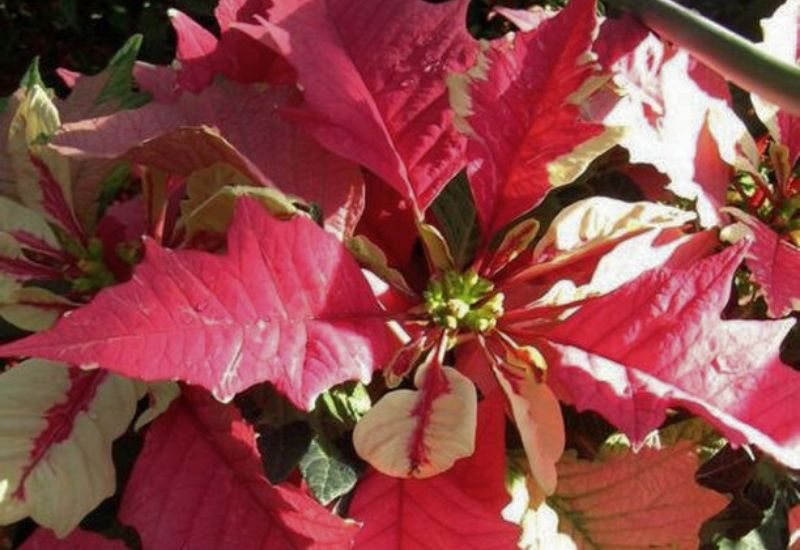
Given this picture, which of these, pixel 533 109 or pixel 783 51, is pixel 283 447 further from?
pixel 783 51

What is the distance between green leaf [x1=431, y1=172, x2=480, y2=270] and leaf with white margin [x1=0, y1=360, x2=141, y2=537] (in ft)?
0.52

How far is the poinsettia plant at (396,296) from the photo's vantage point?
0.44m

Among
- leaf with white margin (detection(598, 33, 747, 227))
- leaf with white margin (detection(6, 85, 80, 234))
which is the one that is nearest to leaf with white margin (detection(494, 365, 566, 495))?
leaf with white margin (detection(598, 33, 747, 227))

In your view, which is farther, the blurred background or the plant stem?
the blurred background

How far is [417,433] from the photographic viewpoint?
0.46 metres

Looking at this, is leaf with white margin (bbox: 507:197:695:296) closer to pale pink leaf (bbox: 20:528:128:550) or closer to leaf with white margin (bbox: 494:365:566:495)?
leaf with white margin (bbox: 494:365:566:495)

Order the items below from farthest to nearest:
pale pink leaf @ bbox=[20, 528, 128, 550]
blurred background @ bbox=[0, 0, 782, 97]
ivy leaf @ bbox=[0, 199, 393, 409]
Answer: blurred background @ bbox=[0, 0, 782, 97]
pale pink leaf @ bbox=[20, 528, 128, 550]
ivy leaf @ bbox=[0, 199, 393, 409]

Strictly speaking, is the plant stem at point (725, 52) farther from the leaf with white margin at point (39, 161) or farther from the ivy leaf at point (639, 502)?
the leaf with white margin at point (39, 161)

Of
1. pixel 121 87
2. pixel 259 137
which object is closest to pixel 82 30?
pixel 121 87

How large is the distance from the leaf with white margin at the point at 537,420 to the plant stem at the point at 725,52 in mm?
152

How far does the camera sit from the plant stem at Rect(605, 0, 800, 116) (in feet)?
1.57

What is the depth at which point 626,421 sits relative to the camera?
1.41 ft

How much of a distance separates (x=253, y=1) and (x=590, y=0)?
163mm

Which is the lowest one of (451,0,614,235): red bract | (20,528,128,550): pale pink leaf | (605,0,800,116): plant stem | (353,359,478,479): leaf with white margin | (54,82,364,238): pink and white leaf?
(20,528,128,550): pale pink leaf
